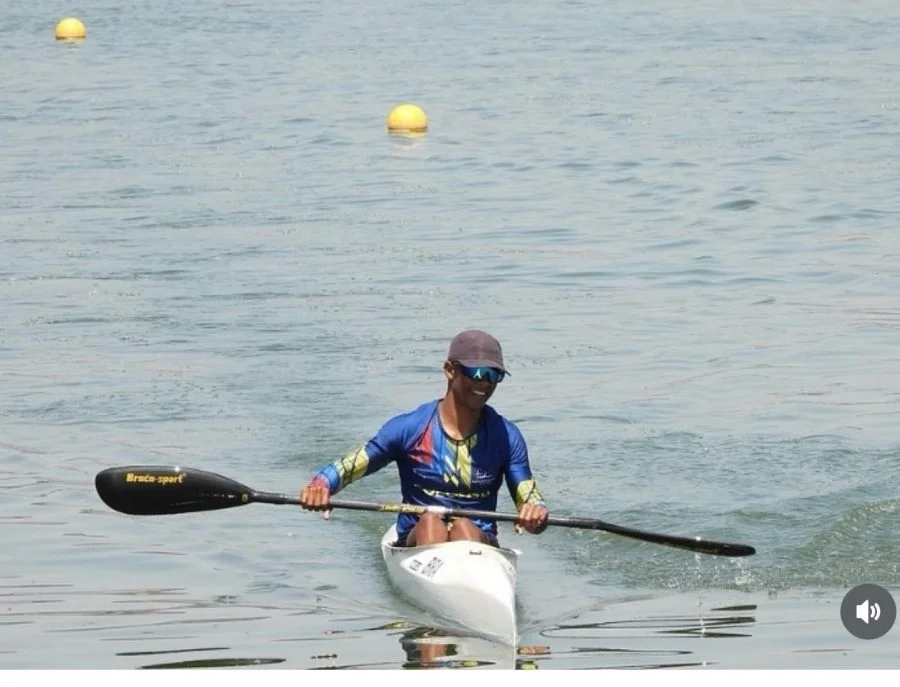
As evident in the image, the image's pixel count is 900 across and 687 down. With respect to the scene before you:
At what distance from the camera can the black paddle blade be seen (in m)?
9.95

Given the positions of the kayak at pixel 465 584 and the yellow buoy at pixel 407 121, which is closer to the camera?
the kayak at pixel 465 584

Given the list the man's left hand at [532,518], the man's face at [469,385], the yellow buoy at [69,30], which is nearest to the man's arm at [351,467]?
the man's face at [469,385]

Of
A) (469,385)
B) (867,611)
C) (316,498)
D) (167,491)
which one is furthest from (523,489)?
(167,491)

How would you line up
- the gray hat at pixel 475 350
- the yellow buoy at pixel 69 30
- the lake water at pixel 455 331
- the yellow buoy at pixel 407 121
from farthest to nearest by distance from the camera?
1. the yellow buoy at pixel 69 30
2. the yellow buoy at pixel 407 121
3. the lake water at pixel 455 331
4. the gray hat at pixel 475 350

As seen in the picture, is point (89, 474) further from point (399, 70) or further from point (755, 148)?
point (399, 70)

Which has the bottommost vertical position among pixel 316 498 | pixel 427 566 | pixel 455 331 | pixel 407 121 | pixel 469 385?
pixel 407 121

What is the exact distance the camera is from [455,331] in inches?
644

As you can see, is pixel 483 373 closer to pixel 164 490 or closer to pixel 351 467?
pixel 351 467

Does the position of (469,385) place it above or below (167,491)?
above

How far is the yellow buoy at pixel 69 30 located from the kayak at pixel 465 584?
3099cm

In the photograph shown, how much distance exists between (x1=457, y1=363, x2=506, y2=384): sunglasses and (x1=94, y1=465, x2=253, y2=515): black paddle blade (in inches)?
57.7

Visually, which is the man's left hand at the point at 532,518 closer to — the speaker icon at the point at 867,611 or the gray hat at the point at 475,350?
the gray hat at the point at 475,350

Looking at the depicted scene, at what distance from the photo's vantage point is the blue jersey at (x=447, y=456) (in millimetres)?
9555

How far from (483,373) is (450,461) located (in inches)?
23.8
